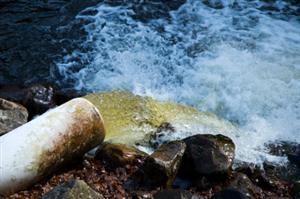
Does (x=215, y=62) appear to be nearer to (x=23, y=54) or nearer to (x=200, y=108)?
(x=200, y=108)

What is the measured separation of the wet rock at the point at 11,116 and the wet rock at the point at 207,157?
231cm

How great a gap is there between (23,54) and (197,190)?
4974mm

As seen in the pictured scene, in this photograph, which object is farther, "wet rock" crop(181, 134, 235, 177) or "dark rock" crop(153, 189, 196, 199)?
"wet rock" crop(181, 134, 235, 177)

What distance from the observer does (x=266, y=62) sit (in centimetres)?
884

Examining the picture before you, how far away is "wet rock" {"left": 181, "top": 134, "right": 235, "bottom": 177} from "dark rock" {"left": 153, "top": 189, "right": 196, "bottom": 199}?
0.57 meters

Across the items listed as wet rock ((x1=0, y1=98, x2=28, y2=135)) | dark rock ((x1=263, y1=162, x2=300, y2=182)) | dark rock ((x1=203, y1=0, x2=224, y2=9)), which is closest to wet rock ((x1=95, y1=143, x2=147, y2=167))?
wet rock ((x1=0, y1=98, x2=28, y2=135))

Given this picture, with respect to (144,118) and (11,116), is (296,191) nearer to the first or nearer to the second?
(144,118)

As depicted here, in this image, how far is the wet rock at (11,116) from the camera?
6.38 metres

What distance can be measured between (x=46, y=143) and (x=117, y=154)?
987mm

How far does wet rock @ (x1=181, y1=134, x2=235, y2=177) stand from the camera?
5.91 metres

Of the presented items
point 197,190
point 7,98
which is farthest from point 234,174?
point 7,98

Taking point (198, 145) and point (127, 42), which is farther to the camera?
point (127, 42)

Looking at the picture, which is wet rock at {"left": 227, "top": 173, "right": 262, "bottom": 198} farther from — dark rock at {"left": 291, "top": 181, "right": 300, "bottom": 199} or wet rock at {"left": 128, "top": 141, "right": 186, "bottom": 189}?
wet rock at {"left": 128, "top": 141, "right": 186, "bottom": 189}

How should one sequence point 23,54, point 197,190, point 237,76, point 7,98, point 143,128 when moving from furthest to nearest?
point 23,54
point 237,76
point 7,98
point 143,128
point 197,190
